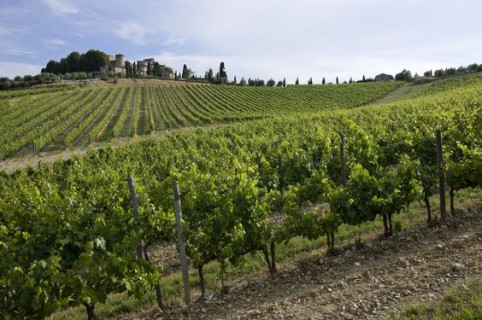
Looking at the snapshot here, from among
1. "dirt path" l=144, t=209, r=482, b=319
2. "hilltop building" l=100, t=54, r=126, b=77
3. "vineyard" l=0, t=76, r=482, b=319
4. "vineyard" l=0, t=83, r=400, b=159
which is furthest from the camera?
"hilltop building" l=100, t=54, r=126, b=77

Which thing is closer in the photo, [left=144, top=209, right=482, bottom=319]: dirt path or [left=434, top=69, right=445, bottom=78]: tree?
[left=144, top=209, right=482, bottom=319]: dirt path

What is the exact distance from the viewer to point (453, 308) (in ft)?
14.1

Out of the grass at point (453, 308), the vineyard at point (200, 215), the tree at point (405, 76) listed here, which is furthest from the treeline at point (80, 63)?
the grass at point (453, 308)

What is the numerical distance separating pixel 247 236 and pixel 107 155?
1903 cm

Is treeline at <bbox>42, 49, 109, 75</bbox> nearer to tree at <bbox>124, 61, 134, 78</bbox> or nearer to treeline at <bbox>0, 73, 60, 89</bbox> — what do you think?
tree at <bbox>124, 61, 134, 78</bbox>

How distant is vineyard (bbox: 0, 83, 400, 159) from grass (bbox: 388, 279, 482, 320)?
1317 inches

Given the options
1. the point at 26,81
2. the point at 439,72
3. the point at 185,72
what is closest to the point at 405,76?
the point at 439,72

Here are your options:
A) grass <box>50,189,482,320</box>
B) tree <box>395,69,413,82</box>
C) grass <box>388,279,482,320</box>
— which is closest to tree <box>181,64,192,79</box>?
tree <box>395,69,413,82</box>

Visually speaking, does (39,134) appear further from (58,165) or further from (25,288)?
(25,288)

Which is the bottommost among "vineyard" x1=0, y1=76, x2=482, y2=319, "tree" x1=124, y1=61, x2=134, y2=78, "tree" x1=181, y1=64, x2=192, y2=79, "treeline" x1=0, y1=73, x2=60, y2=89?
"vineyard" x1=0, y1=76, x2=482, y2=319

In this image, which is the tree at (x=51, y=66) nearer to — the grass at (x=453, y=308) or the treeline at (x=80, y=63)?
the treeline at (x=80, y=63)

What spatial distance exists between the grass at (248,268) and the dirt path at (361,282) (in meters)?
0.45

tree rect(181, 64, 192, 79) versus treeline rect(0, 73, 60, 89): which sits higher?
tree rect(181, 64, 192, 79)

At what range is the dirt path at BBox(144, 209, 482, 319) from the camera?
16.0ft
